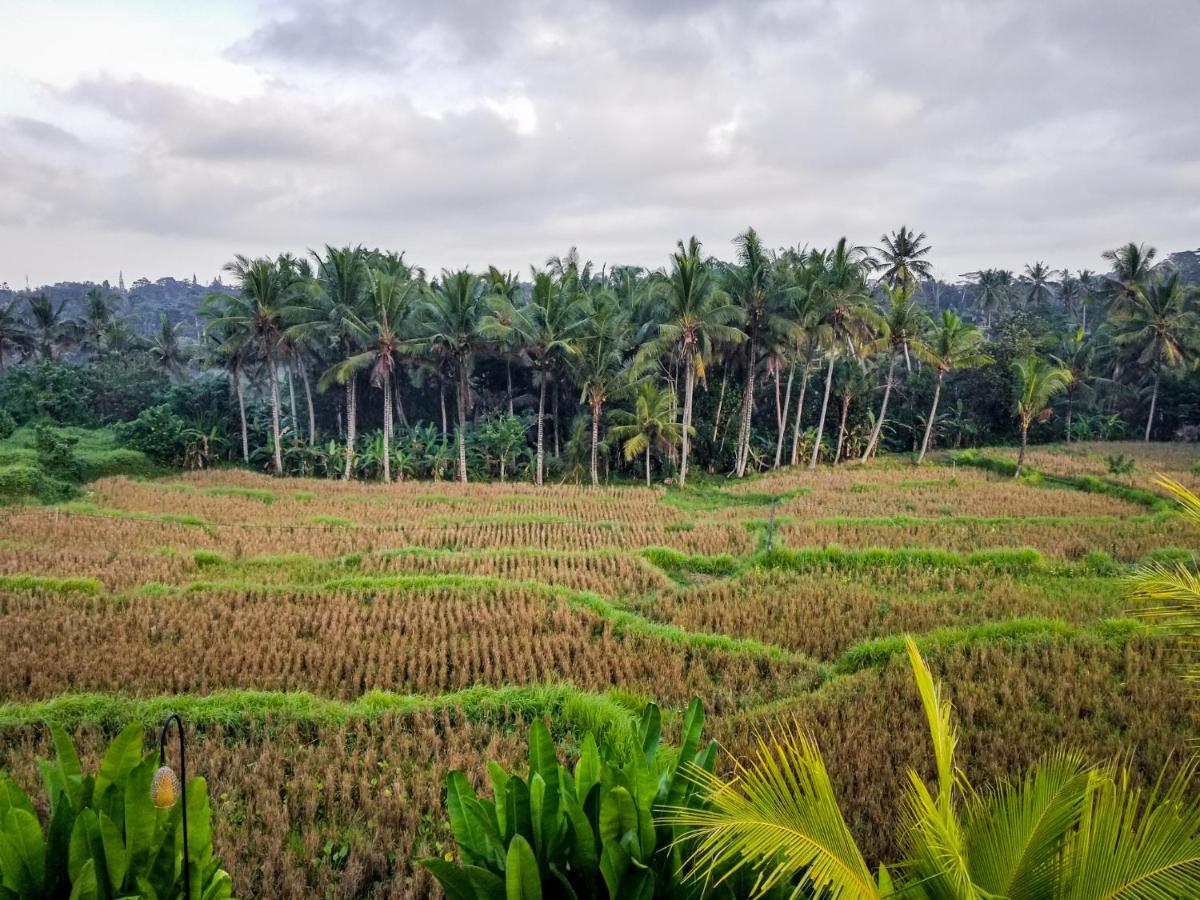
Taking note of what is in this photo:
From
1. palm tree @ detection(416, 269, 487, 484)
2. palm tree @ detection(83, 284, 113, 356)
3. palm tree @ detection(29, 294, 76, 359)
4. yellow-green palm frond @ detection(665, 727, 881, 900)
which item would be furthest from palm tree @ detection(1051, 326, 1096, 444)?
palm tree @ detection(29, 294, 76, 359)

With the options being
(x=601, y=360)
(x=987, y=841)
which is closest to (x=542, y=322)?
(x=601, y=360)

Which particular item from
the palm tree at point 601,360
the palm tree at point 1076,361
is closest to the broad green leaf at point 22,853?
the palm tree at point 601,360

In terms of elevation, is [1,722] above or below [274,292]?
below

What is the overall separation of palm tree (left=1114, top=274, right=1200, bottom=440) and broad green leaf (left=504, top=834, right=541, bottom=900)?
38885mm

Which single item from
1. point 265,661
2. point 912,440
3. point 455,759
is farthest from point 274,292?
point 912,440

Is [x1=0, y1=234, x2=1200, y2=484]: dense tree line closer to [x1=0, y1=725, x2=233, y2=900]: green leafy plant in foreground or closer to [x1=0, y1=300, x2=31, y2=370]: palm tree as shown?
[x1=0, y1=300, x2=31, y2=370]: palm tree

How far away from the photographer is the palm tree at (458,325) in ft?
81.0

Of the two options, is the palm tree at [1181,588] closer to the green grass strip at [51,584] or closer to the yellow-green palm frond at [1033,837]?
the yellow-green palm frond at [1033,837]

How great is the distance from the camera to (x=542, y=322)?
2555 cm

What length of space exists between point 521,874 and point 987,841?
91.8 inches

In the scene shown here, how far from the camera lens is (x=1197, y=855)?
271 cm

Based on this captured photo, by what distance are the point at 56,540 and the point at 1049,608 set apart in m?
19.1

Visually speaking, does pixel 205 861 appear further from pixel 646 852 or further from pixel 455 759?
pixel 455 759

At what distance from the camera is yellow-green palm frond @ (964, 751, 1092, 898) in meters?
3.12
